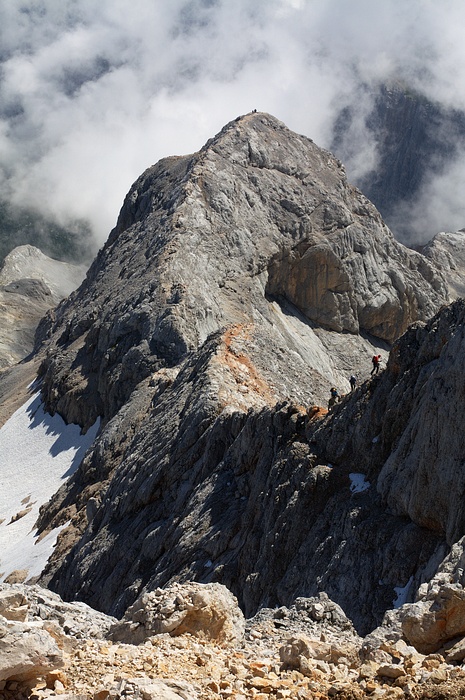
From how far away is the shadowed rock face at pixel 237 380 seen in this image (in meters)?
22.2

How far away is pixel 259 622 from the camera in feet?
52.1

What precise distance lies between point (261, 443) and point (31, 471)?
31.6m

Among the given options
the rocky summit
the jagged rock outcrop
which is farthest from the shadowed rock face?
the jagged rock outcrop

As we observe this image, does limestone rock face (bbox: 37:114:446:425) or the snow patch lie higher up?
limestone rock face (bbox: 37:114:446:425)

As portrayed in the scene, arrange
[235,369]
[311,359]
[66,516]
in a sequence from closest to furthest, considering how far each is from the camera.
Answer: [235,369] < [66,516] < [311,359]

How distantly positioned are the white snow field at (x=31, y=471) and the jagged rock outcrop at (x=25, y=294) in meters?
67.7

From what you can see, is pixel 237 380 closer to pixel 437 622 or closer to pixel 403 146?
pixel 437 622

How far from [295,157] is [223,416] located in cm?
5275

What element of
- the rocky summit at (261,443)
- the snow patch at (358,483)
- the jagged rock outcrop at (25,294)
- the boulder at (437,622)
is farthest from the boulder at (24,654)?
the jagged rock outcrop at (25,294)

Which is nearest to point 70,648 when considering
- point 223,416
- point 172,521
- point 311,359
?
point 172,521

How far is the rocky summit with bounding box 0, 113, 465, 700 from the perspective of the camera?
12.9m

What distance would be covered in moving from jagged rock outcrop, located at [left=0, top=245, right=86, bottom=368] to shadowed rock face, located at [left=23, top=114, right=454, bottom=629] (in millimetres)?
39080

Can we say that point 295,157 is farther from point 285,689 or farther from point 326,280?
point 285,689

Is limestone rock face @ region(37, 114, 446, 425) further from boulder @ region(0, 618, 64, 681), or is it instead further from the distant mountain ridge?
the distant mountain ridge
